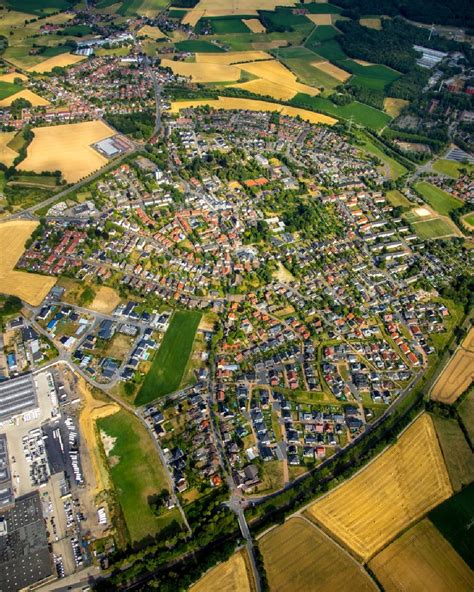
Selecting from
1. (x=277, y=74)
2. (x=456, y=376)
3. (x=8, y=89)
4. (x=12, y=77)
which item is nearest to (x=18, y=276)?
(x=456, y=376)

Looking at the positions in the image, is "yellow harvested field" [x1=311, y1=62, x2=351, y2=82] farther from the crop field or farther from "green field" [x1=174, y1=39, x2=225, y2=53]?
the crop field

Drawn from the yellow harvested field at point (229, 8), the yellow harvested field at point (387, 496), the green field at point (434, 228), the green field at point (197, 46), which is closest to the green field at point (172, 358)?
the yellow harvested field at point (387, 496)

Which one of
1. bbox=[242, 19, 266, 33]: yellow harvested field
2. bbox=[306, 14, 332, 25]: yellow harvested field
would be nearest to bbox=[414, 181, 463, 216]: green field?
bbox=[242, 19, 266, 33]: yellow harvested field

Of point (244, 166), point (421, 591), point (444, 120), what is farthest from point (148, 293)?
point (444, 120)

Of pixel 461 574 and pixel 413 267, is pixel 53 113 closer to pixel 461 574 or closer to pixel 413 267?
pixel 413 267

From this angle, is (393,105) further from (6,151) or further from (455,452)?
(455,452)

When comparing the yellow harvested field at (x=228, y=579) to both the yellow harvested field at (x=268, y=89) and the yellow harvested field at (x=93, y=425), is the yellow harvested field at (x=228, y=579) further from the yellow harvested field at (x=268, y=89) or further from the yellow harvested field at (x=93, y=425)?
the yellow harvested field at (x=268, y=89)
